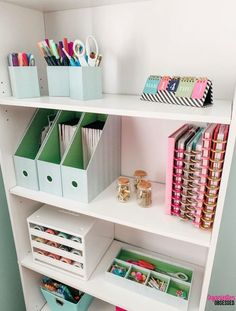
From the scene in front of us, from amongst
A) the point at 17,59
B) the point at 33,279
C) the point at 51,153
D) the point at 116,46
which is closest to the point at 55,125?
the point at 51,153

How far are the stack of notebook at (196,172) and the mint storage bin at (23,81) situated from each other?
50cm

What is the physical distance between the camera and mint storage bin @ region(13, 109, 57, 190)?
0.88 metres

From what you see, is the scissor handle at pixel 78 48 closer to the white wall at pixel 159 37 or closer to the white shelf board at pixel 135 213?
the white wall at pixel 159 37

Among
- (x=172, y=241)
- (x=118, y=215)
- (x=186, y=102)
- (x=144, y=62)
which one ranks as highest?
(x=144, y=62)

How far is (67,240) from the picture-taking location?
0.90 meters

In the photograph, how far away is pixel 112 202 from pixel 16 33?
2.21 feet

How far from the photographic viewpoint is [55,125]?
2.93 ft

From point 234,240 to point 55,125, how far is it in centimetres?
81

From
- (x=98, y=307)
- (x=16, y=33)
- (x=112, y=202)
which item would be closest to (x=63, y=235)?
(x=112, y=202)

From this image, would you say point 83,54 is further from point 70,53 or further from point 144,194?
point 144,194

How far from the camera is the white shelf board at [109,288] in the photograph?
86 centimetres

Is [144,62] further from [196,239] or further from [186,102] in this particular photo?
[196,239]

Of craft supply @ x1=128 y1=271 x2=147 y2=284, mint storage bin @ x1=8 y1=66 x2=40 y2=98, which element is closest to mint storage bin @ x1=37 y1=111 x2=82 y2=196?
mint storage bin @ x1=8 y1=66 x2=40 y2=98

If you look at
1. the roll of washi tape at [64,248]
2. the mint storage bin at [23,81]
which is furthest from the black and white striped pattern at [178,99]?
the roll of washi tape at [64,248]
